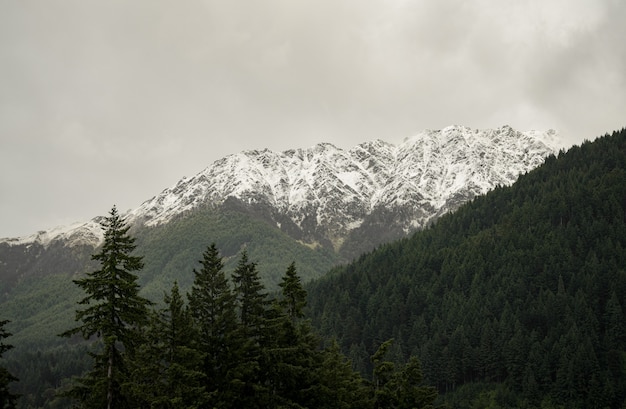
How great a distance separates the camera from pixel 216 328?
32938 mm

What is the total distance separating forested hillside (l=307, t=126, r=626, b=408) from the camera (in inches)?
4313

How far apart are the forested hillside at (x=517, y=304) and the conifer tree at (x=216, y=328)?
91.3 meters

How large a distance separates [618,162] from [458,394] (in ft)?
409

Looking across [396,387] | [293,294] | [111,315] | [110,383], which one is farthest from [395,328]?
[111,315]

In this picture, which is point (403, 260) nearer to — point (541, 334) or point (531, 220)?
point (531, 220)

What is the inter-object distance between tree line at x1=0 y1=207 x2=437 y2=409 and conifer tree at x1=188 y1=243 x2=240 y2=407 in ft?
0.21

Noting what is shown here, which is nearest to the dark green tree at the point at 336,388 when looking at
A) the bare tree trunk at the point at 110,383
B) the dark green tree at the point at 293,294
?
the dark green tree at the point at 293,294

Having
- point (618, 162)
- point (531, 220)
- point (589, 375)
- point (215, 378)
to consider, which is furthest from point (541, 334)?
point (215, 378)

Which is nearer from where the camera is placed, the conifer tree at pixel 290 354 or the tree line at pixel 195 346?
the tree line at pixel 195 346

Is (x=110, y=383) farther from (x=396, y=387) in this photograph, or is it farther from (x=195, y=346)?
(x=396, y=387)

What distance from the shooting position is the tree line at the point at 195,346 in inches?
1156

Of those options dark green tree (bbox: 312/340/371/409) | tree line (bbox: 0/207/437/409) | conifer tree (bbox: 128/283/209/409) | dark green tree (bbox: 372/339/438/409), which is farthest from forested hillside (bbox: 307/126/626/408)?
conifer tree (bbox: 128/283/209/409)

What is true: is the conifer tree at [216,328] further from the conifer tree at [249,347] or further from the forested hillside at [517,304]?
the forested hillside at [517,304]

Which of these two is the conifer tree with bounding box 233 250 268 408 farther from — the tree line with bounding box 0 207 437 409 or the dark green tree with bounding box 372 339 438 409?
Answer: the dark green tree with bounding box 372 339 438 409
